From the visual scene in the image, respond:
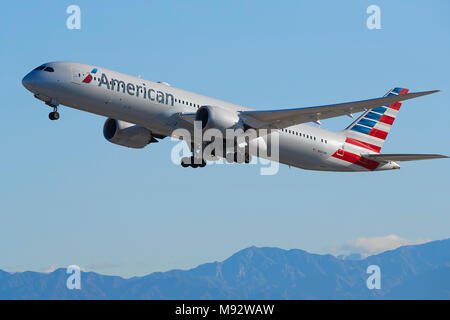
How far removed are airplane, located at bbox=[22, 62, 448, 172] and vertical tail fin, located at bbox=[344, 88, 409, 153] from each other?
0.16 meters

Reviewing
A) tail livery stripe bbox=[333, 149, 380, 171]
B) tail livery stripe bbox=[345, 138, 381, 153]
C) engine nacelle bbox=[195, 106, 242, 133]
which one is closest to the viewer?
engine nacelle bbox=[195, 106, 242, 133]

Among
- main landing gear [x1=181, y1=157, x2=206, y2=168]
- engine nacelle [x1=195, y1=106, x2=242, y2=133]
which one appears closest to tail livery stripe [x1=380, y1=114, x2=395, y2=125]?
main landing gear [x1=181, y1=157, x2=206, y2=168]

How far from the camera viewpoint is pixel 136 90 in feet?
133

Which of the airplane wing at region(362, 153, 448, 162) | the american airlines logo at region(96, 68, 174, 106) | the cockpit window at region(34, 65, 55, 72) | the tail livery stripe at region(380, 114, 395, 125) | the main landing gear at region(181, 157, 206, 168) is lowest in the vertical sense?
the main landing gear at region(181, 157, 206, 168)

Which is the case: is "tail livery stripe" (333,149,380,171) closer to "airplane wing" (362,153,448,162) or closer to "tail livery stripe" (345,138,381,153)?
"airplane wing" (362,153,448,162)

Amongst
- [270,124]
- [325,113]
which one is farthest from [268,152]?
[325,113]

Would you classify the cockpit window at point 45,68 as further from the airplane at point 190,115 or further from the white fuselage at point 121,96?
the white fuselage at point 121,96

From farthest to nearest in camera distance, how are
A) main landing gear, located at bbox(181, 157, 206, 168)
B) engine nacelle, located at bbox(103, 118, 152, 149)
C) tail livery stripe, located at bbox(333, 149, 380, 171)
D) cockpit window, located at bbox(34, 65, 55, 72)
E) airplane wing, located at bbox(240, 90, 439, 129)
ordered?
1. tail livery stripe, located at bbox(333, 149, 380, 171)
2. main landing gear, located at bbox(181, 157, 206, 168)
3. engine nacelle, located at bbox(103, 118, 152, 149)
4. airplane wing, located at bbox(240, 90, 439, 129)
5. cockpit window, located at bbox(34, 65, 55, 72)

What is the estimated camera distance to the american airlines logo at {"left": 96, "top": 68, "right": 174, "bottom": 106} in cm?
3975

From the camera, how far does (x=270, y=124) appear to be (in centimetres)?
4438

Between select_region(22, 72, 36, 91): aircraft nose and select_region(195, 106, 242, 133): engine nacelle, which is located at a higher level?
select_region(22, 72, 36, 91): aircraft nose

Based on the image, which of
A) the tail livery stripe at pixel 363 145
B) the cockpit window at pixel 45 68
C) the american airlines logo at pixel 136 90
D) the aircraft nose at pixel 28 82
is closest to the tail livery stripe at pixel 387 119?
the tail livery stripe at pixel 363 145

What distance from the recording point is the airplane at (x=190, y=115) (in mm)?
39281

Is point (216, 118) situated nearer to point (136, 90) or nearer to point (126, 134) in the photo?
point (136, 90)
